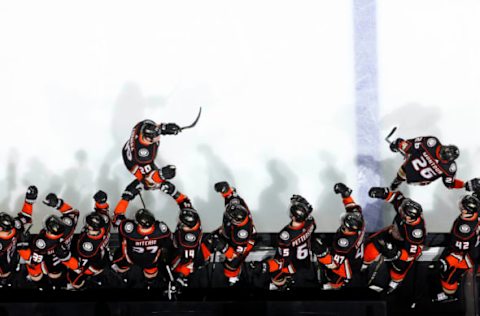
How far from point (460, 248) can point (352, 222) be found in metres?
0.79

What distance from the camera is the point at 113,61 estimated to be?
5727 mm

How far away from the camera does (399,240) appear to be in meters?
4.80

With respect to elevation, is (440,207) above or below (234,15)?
below

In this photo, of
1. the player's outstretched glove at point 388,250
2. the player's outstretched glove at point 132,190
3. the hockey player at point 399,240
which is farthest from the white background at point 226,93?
the player's outstretched glove at point 388,250

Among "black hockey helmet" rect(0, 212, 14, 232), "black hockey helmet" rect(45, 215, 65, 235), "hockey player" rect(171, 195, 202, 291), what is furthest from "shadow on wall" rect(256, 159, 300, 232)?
"black hockey helmet" rect(0, 212, 14, 232)

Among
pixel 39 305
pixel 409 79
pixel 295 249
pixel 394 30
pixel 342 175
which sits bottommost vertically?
pixel 39 305

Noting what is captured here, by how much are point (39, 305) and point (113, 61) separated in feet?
6.74

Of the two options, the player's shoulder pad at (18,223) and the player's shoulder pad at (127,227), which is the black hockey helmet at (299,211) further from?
the player's shoulder pad at (18,223)

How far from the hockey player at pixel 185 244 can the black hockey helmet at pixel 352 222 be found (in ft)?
3.14

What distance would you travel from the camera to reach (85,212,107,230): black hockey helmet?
4590 mm

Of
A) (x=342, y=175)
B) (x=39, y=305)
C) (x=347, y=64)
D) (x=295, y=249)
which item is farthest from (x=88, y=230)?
(x=347, y=64)

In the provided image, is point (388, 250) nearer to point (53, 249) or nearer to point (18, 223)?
point (53, 249)

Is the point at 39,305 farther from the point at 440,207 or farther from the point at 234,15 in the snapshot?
the point at 440,207

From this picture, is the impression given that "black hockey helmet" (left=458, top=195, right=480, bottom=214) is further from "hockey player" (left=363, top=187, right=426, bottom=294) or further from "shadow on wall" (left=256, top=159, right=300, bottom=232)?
"shadow on wall" (left=256, top=159, right=300, bottom=232)
